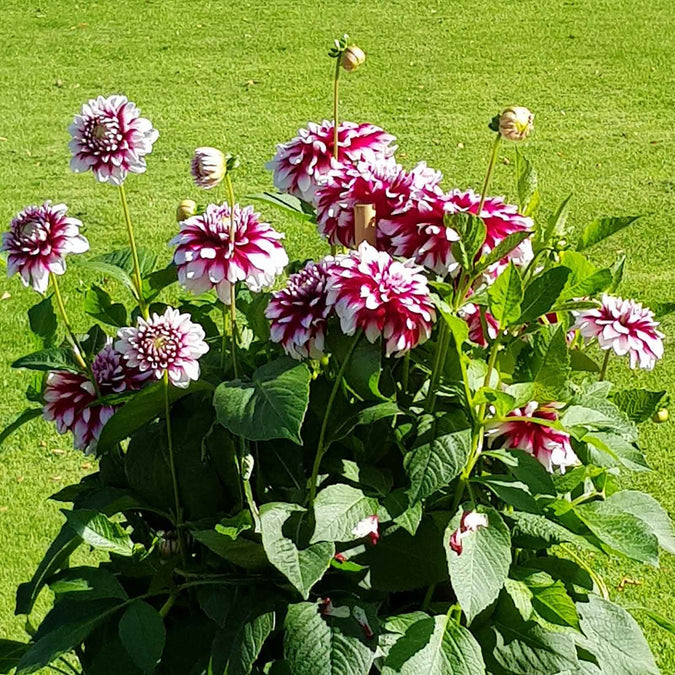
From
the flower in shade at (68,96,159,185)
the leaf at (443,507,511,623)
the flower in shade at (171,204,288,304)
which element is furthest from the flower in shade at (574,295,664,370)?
the flower in shade at (68,96,159,185)

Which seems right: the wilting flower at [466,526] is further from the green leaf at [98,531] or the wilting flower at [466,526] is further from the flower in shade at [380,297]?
the green leaf at [98,531]

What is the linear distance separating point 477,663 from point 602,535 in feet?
0.61

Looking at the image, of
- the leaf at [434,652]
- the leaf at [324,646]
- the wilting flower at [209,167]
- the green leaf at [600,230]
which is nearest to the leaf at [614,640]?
the leaf at [434,652]

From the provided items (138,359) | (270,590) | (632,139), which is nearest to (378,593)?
(270,590)

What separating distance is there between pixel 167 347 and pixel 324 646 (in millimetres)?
336

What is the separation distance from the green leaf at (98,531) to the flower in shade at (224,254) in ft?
0.90

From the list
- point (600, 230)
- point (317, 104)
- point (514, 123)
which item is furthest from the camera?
point (317, 104)

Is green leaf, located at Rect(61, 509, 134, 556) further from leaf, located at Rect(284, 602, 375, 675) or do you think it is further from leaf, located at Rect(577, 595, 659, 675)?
leaf, located at Rect(577, 595, 659, 675)

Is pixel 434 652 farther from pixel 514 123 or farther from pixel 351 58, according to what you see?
pixel 351 58

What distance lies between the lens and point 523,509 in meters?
1.15

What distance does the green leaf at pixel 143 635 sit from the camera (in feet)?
3.74

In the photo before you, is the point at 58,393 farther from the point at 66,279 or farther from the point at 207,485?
the point at 66,279

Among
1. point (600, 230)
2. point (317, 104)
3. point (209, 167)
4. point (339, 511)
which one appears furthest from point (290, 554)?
point (317, 104)

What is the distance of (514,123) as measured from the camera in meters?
1.20
